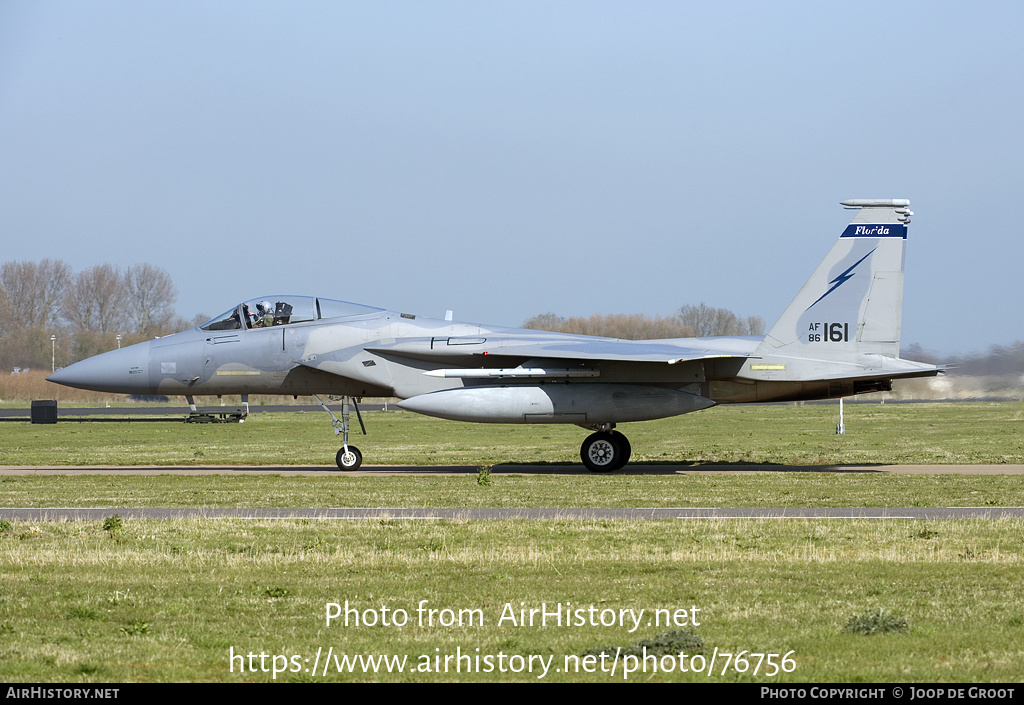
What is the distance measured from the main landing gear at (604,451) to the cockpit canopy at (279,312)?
17.9 ft

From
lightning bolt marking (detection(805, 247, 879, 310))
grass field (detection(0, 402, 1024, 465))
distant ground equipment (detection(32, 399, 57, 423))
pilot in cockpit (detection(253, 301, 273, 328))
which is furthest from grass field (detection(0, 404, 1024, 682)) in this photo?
distant ground equipment (detection(32, 399, 57, 423))

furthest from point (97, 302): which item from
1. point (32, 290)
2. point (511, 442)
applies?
point (511, 442)

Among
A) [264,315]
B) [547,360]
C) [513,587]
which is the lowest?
[513,587]

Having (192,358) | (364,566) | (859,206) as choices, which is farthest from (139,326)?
(364,566)

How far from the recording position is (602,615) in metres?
8.33

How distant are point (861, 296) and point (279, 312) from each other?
39.3ft

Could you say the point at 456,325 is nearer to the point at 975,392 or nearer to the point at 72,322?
the point at 975,392

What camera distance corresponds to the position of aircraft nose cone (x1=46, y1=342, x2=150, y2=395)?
23078 mm

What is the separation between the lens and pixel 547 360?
22.4 m

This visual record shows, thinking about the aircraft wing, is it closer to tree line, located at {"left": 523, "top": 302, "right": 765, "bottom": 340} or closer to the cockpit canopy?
the cockpit canopy

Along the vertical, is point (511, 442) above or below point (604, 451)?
below

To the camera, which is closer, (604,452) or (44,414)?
(604,452)

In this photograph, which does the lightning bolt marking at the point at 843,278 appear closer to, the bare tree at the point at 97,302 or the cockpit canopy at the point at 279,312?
the cockpit canopy at the point at 279,312

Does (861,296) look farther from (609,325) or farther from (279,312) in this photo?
(609,325)
